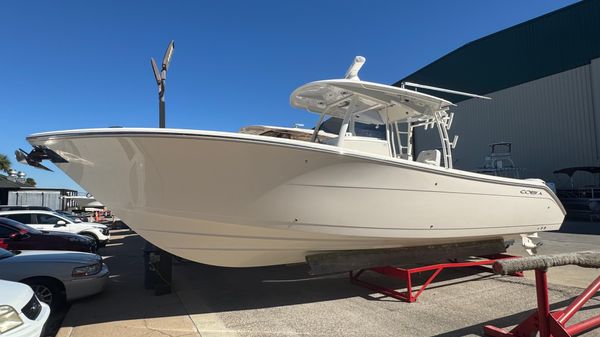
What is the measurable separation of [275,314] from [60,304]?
2.88m

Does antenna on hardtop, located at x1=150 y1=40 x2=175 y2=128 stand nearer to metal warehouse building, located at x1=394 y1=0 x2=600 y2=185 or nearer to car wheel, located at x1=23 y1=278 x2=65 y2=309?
car wheel, located at x1=23 y1=278 x2=65 y2=309

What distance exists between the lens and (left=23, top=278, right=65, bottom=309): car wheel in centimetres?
522

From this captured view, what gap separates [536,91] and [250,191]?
2147 cm

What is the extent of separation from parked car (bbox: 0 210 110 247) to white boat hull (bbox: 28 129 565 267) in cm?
845

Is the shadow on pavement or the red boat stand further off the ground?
the red boat stand

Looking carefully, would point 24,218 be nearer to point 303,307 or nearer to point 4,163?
point 303,307

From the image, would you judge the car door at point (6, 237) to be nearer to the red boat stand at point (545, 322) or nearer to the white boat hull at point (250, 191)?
the white boat hull at point (250, 191)

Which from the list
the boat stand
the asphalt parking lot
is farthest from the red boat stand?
the boat stand

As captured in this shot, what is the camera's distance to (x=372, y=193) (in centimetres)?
502

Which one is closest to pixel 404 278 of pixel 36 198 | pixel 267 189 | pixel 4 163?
pixel 267 189

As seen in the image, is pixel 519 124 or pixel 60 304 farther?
pixel 519 124

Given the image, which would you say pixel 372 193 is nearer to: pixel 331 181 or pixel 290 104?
pixel 331 181

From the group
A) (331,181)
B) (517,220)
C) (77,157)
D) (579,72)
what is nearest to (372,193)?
(331,181)

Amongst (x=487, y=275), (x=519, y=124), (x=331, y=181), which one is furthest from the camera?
(x=519, y=124)
